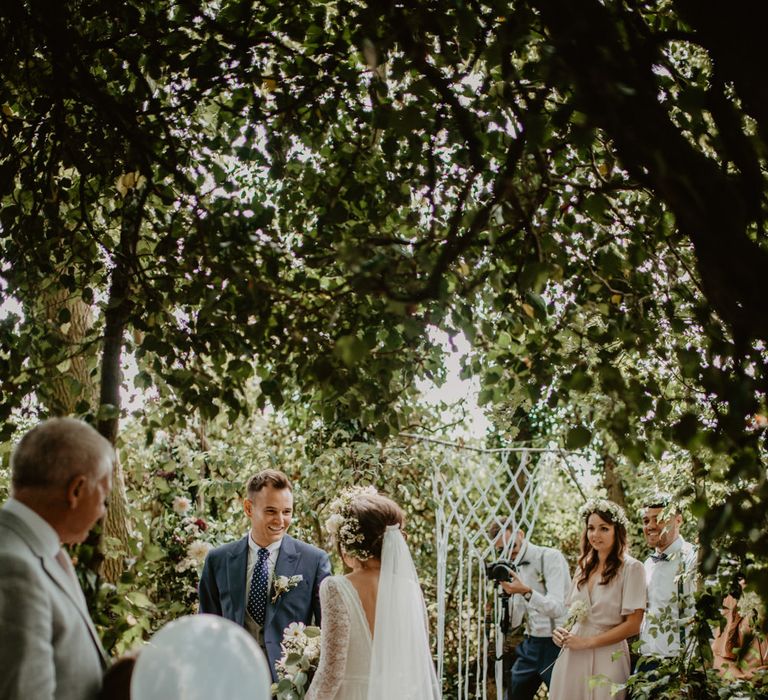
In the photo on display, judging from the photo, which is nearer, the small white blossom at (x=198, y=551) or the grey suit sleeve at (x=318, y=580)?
the grey suit sleeve at (x=318, y=580)

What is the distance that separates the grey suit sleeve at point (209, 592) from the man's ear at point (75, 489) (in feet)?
8.84

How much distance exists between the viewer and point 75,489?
1.81 meters

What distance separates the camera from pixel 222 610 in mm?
4273

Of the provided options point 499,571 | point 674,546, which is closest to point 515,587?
point 499,571

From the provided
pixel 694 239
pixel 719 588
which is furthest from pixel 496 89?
pixel 719 588

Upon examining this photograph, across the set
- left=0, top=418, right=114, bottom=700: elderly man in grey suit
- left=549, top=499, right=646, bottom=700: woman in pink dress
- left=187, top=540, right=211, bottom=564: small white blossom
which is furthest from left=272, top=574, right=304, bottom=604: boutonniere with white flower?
left=0, top=418, right=114, bottom=700: elderly man in grey suit

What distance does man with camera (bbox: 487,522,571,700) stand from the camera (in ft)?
18.2

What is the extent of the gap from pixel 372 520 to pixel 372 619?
1.42 ft

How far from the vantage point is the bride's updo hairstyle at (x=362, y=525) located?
146 inches

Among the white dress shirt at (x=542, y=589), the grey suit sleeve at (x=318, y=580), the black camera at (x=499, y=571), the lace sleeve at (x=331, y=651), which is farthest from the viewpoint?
the white dress shirt at (x=542, y=589)

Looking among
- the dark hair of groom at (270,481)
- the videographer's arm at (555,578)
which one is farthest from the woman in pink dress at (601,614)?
the dark hair of groom at (270,481)

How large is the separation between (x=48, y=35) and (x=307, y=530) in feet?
17.2

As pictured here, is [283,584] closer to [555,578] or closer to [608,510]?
[608,510]

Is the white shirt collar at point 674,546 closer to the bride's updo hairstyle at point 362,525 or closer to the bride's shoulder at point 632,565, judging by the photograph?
the bride's shoulder at point 632,565
